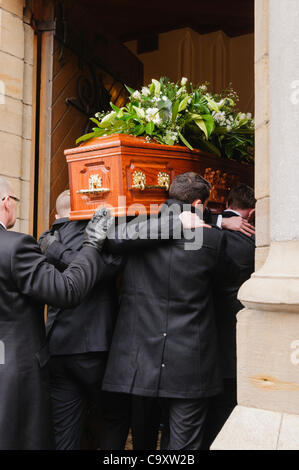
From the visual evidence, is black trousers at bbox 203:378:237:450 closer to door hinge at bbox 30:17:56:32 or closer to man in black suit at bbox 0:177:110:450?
man in black suit at bbox 0:177:110:450

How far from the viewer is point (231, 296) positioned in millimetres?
2975

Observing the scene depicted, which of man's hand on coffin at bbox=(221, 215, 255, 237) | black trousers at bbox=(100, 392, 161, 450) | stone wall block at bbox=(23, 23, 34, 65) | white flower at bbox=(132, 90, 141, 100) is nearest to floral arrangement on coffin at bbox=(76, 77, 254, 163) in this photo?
white flower at bbox=(132, 90, 141, 100)

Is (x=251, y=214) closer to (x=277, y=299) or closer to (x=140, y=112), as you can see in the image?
(x=140, y=112)

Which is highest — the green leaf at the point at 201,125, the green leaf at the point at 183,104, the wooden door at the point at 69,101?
the wooden door at the point at 69,101

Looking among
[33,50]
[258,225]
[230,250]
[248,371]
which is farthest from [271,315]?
[33,50]

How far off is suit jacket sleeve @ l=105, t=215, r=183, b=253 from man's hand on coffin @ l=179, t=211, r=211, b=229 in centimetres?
3

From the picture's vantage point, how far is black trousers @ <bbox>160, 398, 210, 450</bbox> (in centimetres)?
270

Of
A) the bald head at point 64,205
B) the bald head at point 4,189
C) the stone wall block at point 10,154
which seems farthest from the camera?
the stone wall block at point 10,154

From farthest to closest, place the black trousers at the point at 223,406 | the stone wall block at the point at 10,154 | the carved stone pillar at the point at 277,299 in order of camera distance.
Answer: the stone wall block at the point at 10,154 → the black trousers at the point at 223,406 → the carved stone pillar at the point at 277,299

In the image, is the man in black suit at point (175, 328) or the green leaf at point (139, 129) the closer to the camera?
the man in black suit at point (175, 328)

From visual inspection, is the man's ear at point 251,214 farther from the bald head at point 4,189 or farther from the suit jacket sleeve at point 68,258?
the bald head at point 4,189

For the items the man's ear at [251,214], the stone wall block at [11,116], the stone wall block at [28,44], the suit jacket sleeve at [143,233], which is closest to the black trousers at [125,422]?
the suit jacket sleeve at [143,233]

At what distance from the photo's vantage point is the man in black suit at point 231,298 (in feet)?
9.42

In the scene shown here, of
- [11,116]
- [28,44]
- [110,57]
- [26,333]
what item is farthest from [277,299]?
[110,57]
